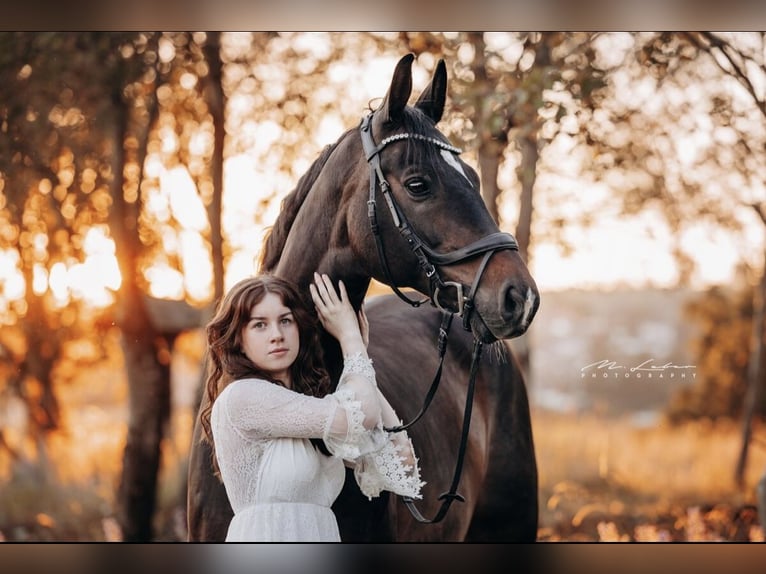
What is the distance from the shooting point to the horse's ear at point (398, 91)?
2.06 metres

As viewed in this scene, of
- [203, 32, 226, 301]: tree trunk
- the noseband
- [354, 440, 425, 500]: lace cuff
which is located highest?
[203, 32, 226, 301]: tree trunk

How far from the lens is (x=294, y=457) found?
81.7 inches

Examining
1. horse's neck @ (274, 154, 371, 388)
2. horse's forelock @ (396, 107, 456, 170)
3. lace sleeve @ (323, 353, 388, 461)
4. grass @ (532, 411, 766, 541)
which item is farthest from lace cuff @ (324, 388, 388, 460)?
grass @ (532, 411, 766, 541)

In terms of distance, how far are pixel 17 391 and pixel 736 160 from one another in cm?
442

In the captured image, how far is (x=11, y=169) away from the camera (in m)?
4.67

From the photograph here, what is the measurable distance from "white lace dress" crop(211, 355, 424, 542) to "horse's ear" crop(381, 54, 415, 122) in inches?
24.6

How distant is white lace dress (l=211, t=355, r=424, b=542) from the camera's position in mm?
2002

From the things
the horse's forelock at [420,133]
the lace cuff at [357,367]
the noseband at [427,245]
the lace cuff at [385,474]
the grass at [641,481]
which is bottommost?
the grass at [641,481]

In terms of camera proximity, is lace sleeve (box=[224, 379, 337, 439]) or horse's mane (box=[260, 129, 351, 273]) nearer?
lace sleeve (box=[224, 379, 337, 439])

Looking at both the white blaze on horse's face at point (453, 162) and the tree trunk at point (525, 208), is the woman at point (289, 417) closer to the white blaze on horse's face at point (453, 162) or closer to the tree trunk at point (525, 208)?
the white blaze on horse's face at point (453, 162)

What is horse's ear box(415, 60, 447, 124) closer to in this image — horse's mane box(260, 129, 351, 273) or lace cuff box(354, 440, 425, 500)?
horse's mane box(260, 129, 351, 273)

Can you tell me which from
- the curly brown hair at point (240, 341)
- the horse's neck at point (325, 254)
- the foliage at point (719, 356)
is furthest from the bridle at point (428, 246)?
the foliage at point (719, 356)

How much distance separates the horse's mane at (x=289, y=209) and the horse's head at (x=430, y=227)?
0.15 m
